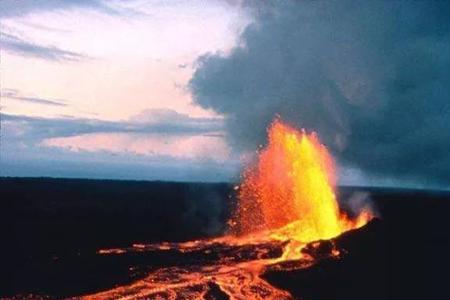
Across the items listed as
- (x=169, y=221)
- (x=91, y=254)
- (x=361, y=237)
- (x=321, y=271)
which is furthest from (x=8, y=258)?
(x=169, y=221)

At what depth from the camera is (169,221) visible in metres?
107

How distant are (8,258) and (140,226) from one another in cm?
3753

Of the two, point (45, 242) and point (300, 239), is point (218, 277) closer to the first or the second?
point (300, 239)

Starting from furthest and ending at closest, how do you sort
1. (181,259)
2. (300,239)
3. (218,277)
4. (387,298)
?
(300,239), (181,259), (218,277), (387,298)

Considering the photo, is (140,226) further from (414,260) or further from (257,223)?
(414,260)

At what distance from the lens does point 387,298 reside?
43594 millimetres

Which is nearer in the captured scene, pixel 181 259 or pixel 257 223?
pixel 181 259

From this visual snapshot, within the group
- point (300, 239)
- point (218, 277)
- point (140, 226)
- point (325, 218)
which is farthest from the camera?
point (140, 226)

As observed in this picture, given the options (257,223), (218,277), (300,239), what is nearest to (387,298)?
(218,277)

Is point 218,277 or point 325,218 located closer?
point 218,277

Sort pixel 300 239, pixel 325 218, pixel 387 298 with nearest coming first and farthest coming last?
pixel 387 298
pixel 300 239
pixel 325 218

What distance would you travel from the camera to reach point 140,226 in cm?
9512

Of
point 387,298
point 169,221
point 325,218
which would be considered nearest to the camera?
point 387,298

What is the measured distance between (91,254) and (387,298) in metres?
33.2
